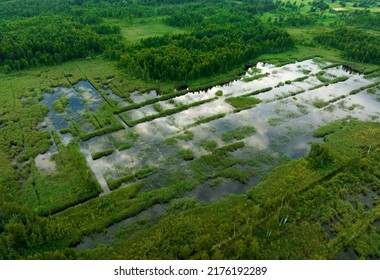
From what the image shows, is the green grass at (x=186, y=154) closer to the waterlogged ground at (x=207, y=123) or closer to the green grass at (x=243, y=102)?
the waterlogged ground at (x=207, y=123)

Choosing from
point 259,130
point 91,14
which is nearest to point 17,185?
point 259,130

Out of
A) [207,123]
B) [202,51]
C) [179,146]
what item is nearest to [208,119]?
[207,123]

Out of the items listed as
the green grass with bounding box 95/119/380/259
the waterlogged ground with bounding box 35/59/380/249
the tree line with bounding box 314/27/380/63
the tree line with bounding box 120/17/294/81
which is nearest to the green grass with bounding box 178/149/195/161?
the waterlogged ground with bounding box 35/59/380/249

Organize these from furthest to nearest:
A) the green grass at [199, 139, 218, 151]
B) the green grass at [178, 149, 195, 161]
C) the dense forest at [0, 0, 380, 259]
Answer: the green grass at [199, 139, 218, 151] → the green grass at [178, 149, 195, 161] → the dense forest at [0, 0, 380, 259]

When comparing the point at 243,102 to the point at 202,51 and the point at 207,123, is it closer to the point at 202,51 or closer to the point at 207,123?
the point at 207,123

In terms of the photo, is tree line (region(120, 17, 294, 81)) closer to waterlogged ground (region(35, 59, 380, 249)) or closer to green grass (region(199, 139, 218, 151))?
waterlogged ground (region(35, 59, 380, 249))

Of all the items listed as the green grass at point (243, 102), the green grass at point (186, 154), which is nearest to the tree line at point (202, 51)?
the green grass at point (243, 102)
